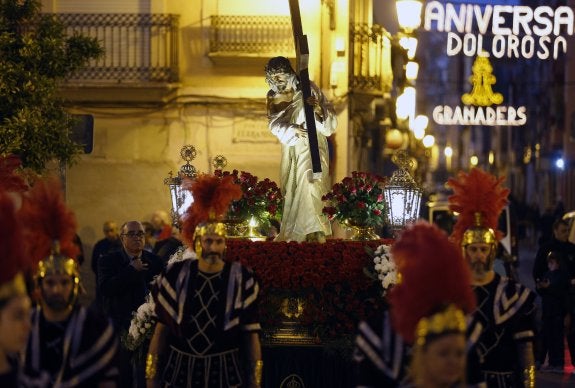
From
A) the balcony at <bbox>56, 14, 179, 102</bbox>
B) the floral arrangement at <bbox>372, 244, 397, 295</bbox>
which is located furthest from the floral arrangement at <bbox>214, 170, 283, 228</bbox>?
the balcony at <bbox>56, 14, 179, 102</bbox>

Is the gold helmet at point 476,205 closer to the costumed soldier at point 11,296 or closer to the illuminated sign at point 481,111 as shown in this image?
the costumed soldier at point 11,296

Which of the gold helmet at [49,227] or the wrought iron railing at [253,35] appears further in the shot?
the wrought iron railing at [253,35]

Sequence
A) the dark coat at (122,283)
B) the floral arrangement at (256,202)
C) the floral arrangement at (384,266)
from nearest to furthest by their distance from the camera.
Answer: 1. the floral arrangement at (384,266)
2. the dark coat at (122,283)
3. the floral arrangement at (256,202)

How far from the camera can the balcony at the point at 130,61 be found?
2348 cm

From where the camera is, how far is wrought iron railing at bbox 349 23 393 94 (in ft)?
79.5

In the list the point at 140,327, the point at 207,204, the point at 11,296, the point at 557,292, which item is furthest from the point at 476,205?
the point at 557,292

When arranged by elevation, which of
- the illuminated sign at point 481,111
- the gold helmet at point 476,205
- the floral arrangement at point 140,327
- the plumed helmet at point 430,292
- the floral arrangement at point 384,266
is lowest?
the floral arrangement at point 140,327

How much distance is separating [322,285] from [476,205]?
3.22 metres

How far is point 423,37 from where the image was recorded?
268ft

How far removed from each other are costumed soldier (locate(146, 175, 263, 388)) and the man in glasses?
8.27ft

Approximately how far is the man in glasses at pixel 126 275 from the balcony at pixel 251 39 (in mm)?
11079

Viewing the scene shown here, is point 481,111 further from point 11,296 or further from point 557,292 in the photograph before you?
point 11,296

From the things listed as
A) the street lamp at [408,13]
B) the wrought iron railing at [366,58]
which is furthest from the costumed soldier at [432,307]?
the wrought iron railing at [366,58]

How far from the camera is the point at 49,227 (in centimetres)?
777
